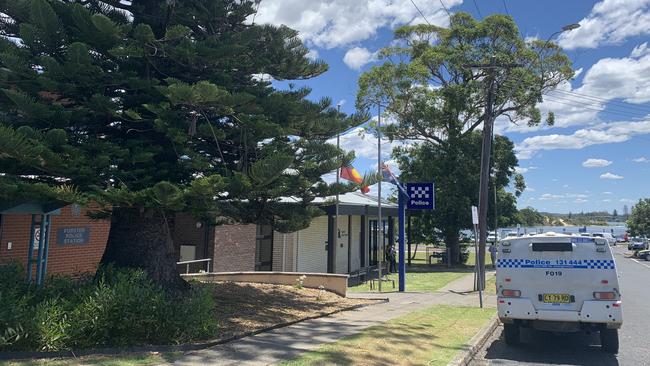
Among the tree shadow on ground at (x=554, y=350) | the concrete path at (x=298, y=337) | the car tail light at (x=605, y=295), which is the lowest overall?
the tree shadow on ground at (x=554, y=350)

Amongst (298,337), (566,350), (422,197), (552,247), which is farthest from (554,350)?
(422,197)

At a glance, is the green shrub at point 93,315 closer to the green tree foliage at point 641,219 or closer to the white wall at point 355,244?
the white wall at point 355,244

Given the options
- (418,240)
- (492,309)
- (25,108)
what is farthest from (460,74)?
(25,108)

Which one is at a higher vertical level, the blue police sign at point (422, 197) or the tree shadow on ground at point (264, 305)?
the blue police sign at point (422, 197)

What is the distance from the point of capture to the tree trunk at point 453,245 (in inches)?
1287

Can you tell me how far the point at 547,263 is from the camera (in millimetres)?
8844

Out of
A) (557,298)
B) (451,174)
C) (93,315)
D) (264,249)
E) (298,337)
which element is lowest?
(298,337)

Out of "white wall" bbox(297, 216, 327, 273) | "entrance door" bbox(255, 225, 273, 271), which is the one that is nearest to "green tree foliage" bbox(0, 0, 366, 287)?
"entrance door" bbox(255, 225, 273, 271)

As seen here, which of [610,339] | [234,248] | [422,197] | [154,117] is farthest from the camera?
[422,197]

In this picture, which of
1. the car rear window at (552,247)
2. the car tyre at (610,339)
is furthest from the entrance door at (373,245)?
the car tyre at (610,339)

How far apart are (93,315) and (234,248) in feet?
36.0

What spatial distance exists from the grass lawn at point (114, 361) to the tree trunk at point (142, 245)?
3.04 metres

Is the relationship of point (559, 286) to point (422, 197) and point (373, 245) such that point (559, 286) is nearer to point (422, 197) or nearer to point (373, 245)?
point (422, 197)

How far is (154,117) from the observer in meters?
9.56
